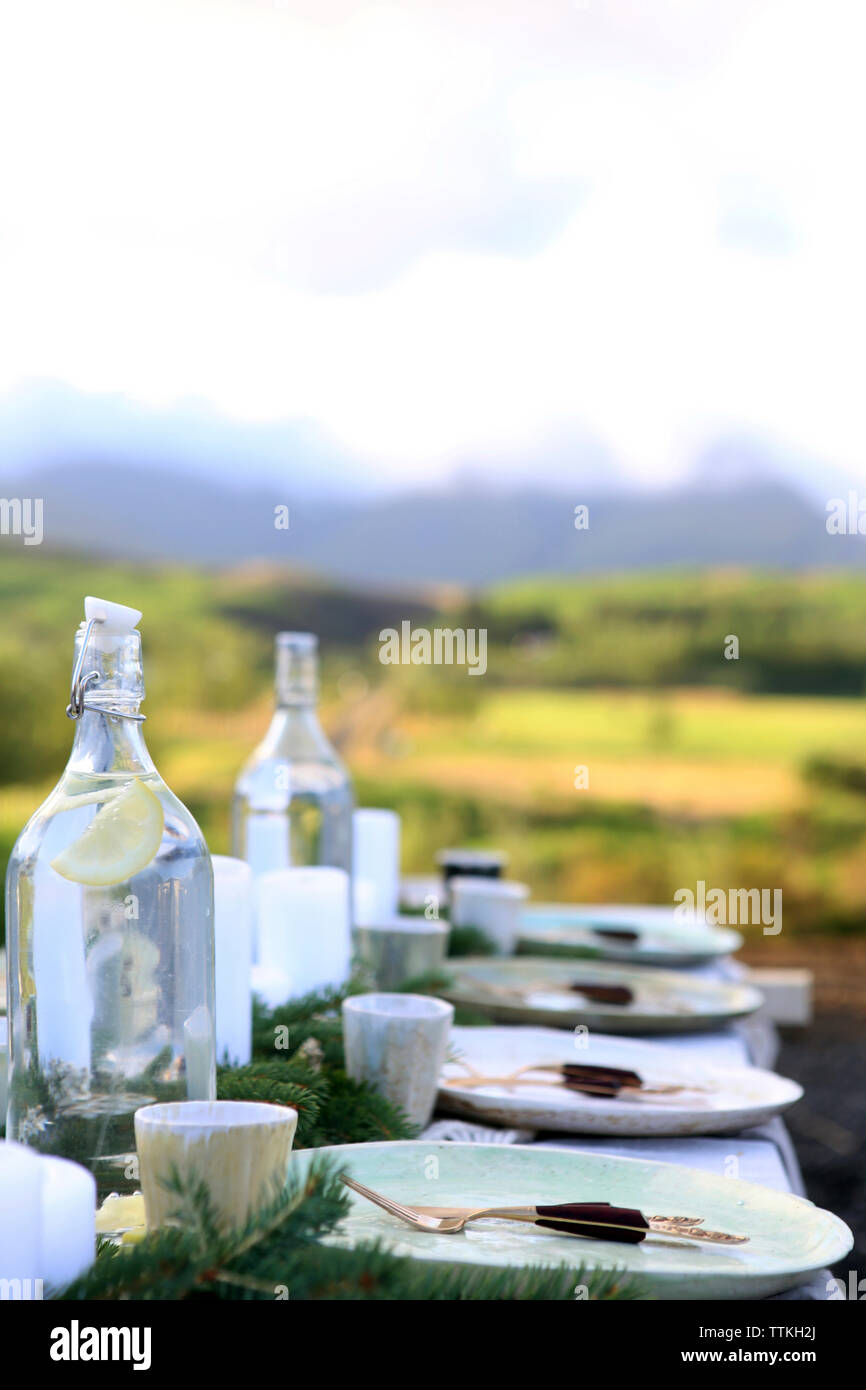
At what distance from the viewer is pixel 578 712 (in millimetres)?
5574

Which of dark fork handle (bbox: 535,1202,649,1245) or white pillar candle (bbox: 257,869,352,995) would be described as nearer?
dark fork handle (bbox: 535,1202,649,1245)

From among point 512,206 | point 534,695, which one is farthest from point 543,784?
point 512,206

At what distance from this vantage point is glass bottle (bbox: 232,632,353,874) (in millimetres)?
1334

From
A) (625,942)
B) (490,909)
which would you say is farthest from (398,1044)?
(625,942)

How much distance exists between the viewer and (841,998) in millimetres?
5027

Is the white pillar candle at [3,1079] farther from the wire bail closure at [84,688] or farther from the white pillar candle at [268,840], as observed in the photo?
the white pillar candle at [268,840]

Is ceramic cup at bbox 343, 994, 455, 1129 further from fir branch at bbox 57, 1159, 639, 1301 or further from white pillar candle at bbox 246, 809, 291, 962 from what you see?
white pillar candle at bbox 246, 809, 291, 962

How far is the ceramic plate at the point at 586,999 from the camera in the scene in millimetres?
1298

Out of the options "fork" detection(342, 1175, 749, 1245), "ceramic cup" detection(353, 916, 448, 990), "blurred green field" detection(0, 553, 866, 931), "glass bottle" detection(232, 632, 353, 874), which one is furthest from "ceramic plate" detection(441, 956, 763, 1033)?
"blurred green field" detection(0, 553, 866, 931)

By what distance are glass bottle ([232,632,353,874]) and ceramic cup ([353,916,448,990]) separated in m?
0.13

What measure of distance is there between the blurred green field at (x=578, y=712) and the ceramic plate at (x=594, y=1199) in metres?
4.49

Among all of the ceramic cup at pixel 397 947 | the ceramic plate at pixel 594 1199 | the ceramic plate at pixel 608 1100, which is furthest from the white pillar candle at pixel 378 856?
the ceramic plate at pixel 594 1199

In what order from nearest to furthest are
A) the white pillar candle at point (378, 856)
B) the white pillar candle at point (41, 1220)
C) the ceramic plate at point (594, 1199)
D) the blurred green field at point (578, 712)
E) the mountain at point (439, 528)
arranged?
the white pillar candle at point (41, 1220) → the ceramic plate at point (594, 1199) → the white pillar candle at point (378, 856) → the mountain at point (439, 528) → the blurred green field at point (578, 712)
